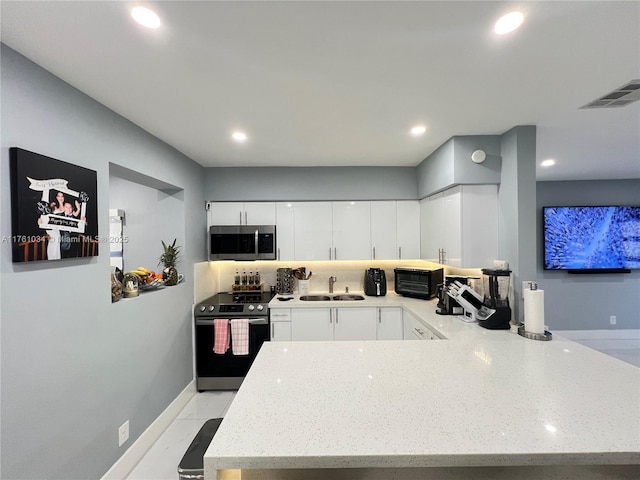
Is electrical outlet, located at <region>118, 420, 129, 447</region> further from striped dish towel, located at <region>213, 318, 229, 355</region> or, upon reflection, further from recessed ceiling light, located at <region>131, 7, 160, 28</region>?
recessed ceiling light, located at <region>131, 7, 160, 28</region>

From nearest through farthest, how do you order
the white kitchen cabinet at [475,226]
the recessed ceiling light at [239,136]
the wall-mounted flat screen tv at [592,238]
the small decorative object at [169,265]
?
the recessed ceiling light at [239,136]
the white kitchen cabinet at [475,226]
the small decorative object at [169,265]
the wall-mounted flat screen tv at [592,238]

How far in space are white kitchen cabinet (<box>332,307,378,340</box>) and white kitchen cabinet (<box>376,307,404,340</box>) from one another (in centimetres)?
7

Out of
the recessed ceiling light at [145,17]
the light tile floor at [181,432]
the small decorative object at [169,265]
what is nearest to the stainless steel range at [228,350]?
the light tile floor at [181,432]

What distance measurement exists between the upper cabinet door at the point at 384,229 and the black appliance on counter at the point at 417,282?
270 mm

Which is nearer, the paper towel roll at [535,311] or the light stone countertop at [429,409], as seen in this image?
the light stone countertop at [429,409]

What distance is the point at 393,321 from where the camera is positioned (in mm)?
3164

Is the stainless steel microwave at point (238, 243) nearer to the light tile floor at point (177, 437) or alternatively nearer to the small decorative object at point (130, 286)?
the small decorative object at point (130, 286)

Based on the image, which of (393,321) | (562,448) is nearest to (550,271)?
(393,321)

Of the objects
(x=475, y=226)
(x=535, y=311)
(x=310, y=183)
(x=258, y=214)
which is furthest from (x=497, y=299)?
(x=258, y=214)

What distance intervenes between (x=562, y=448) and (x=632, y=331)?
18.3 feet

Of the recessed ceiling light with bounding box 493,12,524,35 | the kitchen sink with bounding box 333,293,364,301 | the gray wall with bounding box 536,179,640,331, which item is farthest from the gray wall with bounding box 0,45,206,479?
the gray wall with bounding box 536,179,640,331

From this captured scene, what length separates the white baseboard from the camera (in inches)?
75.1

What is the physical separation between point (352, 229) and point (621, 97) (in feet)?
8.06

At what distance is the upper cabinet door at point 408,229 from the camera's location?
3.55 metres
